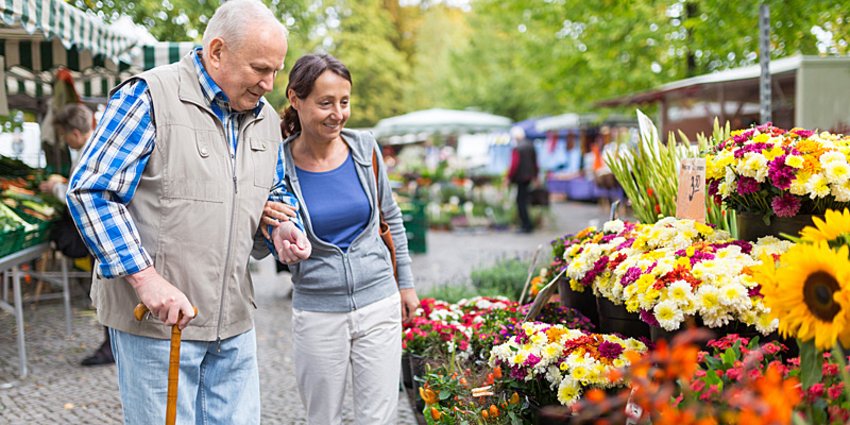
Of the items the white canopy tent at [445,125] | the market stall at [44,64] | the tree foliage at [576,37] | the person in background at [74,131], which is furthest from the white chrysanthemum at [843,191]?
the white canopy tent at [445,125]

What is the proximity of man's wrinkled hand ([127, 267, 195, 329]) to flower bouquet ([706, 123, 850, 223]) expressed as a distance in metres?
1.68

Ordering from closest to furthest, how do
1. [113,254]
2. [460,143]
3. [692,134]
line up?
1. [113,254]
2. [692,134]
3. [460,143]

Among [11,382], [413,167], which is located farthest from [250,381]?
[413,167]

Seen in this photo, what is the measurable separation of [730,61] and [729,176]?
10.6 metres

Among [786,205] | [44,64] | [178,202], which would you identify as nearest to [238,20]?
[178,202]

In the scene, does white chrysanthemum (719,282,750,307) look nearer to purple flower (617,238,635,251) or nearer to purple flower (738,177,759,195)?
purple flower (738,177,759,195)

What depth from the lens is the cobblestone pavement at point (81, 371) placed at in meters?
4.46

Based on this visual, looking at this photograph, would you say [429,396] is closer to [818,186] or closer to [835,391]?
[818,186]

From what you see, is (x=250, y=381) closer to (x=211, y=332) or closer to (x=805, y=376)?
(x=211, y=332)

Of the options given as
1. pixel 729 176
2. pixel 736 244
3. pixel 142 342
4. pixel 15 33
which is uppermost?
pixel 15 33

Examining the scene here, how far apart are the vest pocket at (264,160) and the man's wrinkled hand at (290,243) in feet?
0.47

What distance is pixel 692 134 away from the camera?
13.4 metres

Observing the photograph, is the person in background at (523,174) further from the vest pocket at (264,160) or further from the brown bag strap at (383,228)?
the vest pocket at (264,160)

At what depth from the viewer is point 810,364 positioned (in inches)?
57.6
